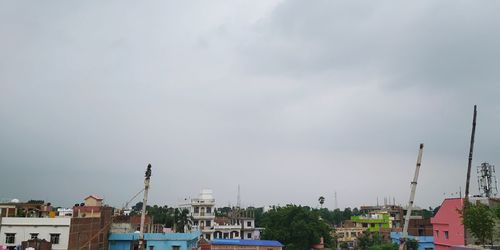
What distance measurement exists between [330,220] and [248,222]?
67592mm

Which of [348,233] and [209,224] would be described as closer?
[209,224]

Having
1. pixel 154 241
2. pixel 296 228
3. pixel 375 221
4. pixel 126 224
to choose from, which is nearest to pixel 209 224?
pixel 296 228

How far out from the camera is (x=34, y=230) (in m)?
40.0

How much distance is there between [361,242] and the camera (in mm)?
74750

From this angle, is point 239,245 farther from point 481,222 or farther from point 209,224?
point 481,222

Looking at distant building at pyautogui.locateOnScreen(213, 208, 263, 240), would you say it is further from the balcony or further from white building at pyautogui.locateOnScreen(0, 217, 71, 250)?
white building at pyautogui.locateOnScreen(0, 217, 71, 250)

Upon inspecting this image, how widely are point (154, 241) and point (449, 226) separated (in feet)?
112

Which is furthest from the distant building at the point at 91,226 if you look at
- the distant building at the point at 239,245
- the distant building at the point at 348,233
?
the distant building at the point at 348,233

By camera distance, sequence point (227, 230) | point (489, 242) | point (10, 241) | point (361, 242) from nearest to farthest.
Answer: point (489, 242) → point (10, 241) → point (361, 242) → point (227, 230)

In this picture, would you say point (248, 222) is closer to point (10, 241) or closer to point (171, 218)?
point (171, 218)

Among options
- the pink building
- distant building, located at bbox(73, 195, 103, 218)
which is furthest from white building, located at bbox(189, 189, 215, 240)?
the pink building

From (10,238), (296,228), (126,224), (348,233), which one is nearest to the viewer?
(10,238)

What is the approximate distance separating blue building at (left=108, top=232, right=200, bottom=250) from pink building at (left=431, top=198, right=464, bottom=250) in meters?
29.7

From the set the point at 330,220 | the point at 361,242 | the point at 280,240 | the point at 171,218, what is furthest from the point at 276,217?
the point at 330,220
